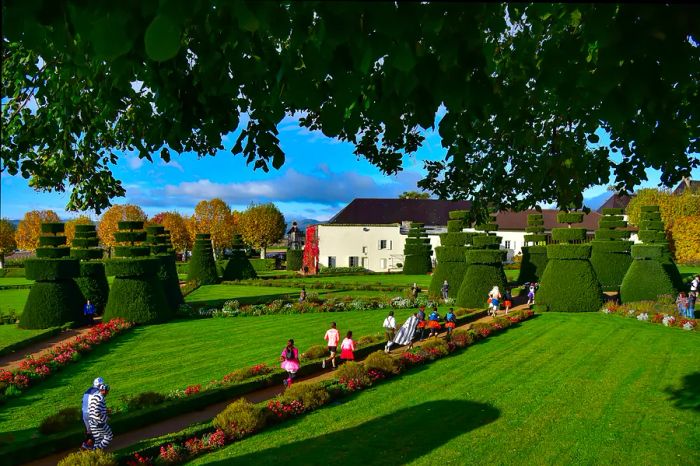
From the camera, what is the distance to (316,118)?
36.6ft

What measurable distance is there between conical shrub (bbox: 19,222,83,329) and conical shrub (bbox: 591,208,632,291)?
31.6 metres

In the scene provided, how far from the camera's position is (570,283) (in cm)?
2777

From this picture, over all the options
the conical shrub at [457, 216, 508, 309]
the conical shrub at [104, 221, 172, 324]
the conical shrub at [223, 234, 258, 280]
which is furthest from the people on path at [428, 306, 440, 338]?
the conical shrub at [223, 234, 258, 280]

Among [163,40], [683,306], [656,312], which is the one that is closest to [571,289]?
[656,312]

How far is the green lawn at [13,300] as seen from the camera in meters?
31.9

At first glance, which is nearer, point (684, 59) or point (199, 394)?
point (684, 59)

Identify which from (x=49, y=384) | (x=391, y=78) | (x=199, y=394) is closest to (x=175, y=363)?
(x=49, y=384)

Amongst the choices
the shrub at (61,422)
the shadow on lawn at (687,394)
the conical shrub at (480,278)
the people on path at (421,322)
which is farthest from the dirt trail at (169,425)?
the conical shrub at (480,278)

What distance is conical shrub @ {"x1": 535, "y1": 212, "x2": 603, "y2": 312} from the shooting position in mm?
27547

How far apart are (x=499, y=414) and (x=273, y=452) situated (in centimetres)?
528

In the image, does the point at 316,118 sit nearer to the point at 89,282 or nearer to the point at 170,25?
the point at 170,25

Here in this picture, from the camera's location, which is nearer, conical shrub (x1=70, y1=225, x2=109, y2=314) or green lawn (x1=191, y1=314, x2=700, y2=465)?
green lawn (x1=191, y1=314, x2=700, y2=465)

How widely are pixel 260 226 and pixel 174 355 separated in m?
67.1

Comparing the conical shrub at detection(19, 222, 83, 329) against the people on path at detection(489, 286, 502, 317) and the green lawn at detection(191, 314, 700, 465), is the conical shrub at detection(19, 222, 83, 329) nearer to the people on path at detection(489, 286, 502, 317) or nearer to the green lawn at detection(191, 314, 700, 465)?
the green lawn at detection(191, 314, 700, 465)
